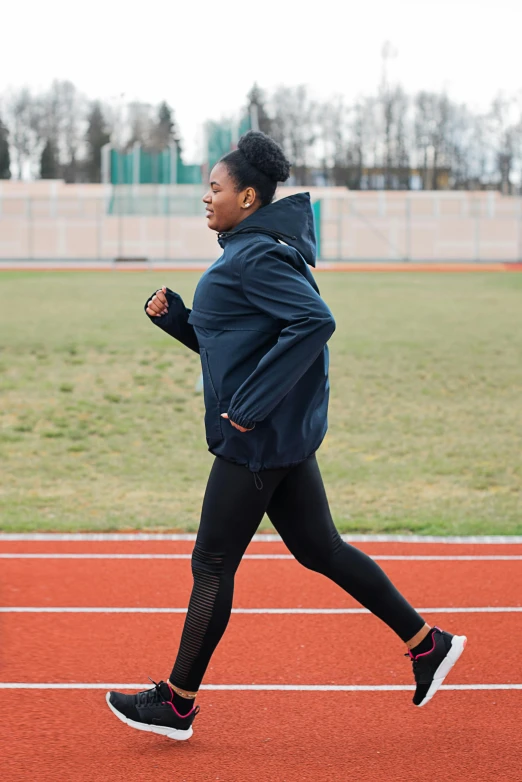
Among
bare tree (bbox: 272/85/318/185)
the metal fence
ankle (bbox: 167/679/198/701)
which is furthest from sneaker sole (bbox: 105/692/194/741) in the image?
bare tree (bbox: 272/85/318/185)

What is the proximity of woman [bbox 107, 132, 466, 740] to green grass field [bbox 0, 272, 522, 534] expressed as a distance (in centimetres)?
→ 392

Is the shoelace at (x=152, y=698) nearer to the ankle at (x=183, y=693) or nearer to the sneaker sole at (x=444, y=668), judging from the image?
the ankle at (x=183, y=693)

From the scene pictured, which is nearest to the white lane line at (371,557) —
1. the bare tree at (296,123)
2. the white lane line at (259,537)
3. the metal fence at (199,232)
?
the white lane line at (259,537)

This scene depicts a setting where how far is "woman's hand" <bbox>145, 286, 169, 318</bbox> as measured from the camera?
12.6ft

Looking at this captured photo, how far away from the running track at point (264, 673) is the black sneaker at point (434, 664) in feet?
0.52

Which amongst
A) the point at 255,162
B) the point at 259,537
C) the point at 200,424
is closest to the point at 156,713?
the point at 255,162

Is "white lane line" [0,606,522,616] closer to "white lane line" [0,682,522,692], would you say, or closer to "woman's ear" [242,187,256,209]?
"white lane line" [0,682,522,692]

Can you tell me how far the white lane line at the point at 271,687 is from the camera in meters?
4.39

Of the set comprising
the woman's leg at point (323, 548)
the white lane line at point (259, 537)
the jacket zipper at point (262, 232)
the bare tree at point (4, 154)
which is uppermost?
the bare tree at point (4, 154)

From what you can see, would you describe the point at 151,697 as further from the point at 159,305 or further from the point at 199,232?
the point at 199,232

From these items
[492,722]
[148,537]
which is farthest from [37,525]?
[492,722]

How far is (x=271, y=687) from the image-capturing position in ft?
14.5

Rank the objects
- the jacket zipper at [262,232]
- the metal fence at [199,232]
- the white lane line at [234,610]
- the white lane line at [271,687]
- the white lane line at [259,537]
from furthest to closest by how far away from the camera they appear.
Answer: the metal fence at [199,232]
the white lane line at [259,537]
the white lane line at [234,610]
the white lane line at [271,687]
the jacket zipper at [262,232]

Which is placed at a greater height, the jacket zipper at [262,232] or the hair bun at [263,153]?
the hair bun at [263,153]
